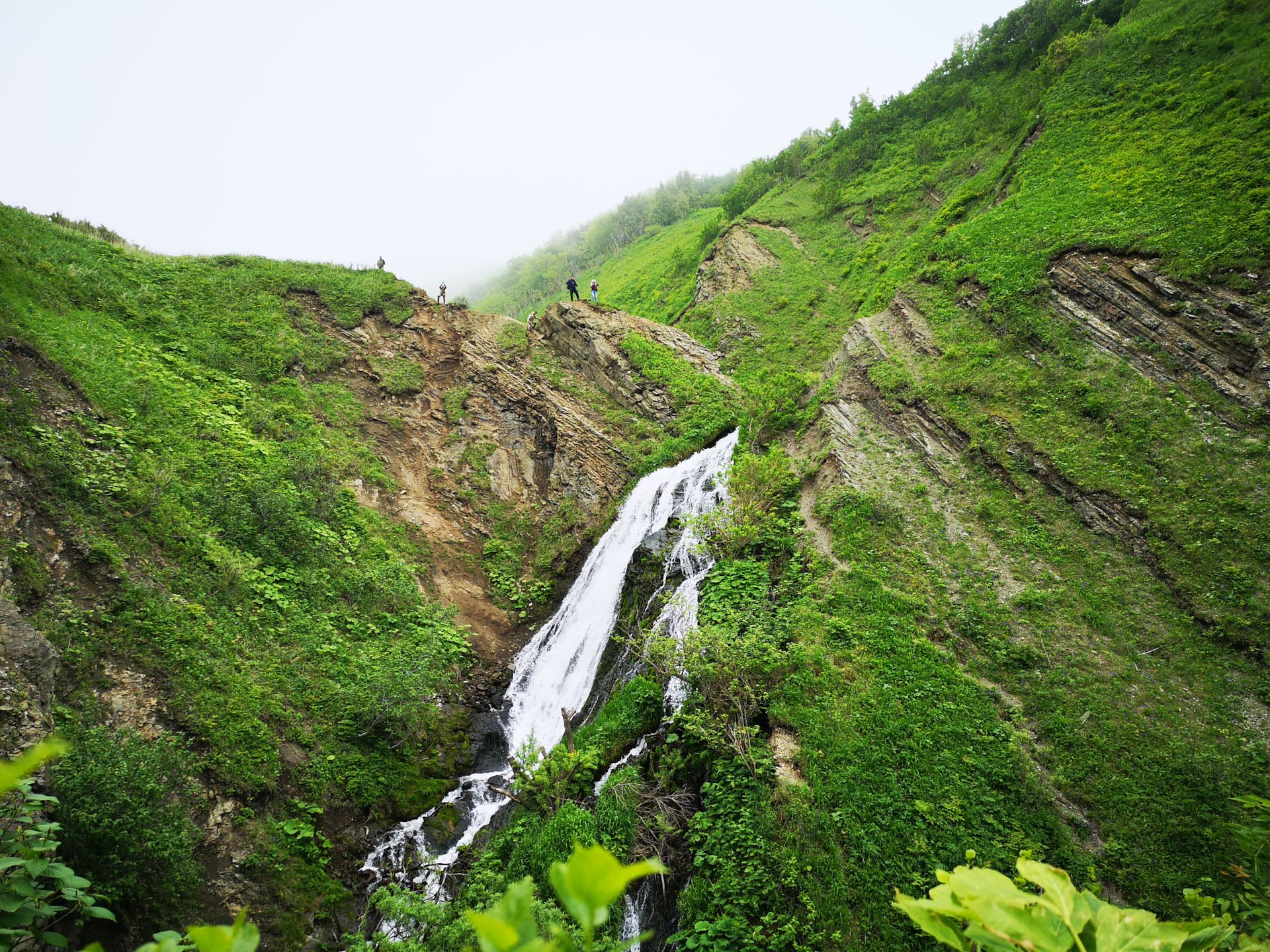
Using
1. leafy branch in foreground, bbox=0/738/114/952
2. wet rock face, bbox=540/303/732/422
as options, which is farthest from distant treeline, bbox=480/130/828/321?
leafy branch in foreground, bbox=0/738/114/952

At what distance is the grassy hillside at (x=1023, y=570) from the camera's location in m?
6.97

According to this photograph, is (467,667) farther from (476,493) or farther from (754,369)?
(754,369)

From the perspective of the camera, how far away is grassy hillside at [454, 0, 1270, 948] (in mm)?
6969

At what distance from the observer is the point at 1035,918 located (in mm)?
1359

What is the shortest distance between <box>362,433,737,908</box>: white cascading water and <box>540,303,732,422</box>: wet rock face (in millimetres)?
3792

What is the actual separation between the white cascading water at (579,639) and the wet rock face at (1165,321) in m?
8.80

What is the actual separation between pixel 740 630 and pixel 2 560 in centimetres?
1141

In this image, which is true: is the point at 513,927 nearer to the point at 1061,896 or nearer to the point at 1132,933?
the point at 1061,896

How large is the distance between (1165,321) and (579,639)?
14.4 m

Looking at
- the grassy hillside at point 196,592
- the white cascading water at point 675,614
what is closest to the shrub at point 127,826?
the grassy hillside at point 196,592

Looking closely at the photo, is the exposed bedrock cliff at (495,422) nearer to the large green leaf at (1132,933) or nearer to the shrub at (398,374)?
the shrub at (398,374)

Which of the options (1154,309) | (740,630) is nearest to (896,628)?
(740,630)

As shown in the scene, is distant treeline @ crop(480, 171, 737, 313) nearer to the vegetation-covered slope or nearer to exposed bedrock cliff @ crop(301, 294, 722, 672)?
exposed bedrock cliff @ crop(301, 294, 722, 672)

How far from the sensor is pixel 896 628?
9.58 meters
